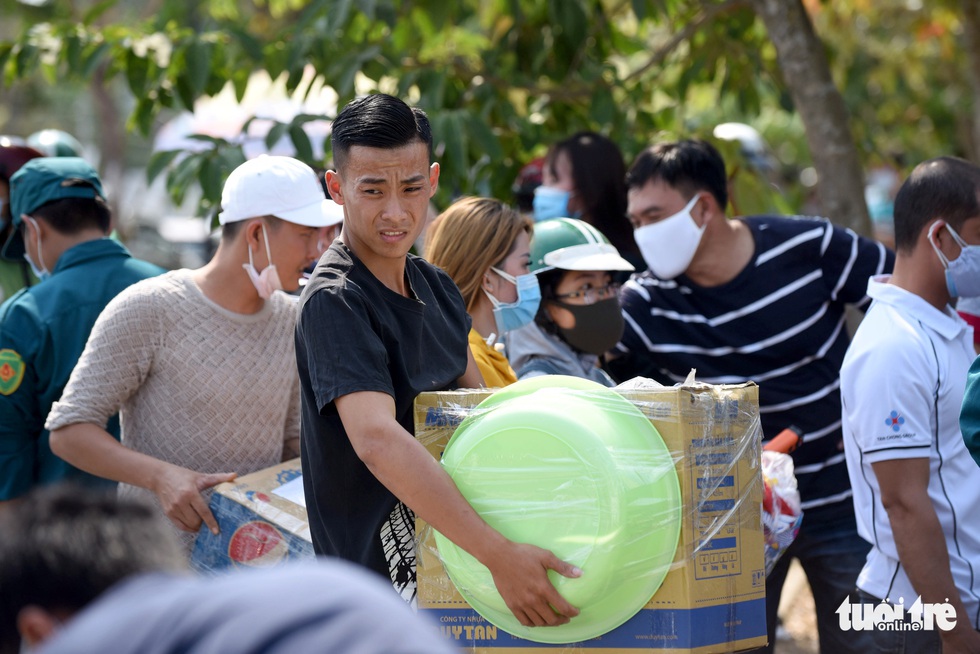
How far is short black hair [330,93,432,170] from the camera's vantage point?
7.35 ft

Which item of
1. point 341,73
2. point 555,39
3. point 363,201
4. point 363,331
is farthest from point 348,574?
point 555,39

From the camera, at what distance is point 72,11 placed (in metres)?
11.4

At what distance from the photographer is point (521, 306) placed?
3164 millimetres

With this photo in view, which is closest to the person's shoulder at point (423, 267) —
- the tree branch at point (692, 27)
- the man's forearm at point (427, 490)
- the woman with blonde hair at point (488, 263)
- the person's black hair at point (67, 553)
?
the man's forearm at point (427, 490)

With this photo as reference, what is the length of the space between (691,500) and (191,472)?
1.46m

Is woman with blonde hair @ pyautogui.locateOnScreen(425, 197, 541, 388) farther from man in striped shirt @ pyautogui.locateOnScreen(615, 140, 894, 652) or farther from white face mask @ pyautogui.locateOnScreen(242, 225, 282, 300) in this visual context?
man in striped shirt @ pyautogui.locateOnScreen(615, 140, 894, 652)

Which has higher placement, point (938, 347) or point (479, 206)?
point (479, 206)

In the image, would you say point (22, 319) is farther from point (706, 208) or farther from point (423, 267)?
point (706, 208)

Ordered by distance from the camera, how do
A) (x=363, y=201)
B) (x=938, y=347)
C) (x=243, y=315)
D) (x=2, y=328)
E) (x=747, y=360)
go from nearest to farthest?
(x=363, y=201)
(x=938, y=347)
(x=243, y=315)
(x=2, y=328)
(x=747, y=360)

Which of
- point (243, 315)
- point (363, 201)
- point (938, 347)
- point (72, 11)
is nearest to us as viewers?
point (363, 201)

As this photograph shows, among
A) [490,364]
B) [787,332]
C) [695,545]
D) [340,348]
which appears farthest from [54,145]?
[695,545]

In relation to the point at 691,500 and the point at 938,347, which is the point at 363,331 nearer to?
the point at 691,500

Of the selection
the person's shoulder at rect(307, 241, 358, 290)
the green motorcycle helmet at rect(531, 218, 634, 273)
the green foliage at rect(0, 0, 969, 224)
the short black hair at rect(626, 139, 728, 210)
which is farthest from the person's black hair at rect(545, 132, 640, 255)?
the person's shoulder at rect(307, 241, 358, 290)

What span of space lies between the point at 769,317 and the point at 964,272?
2.69ft
